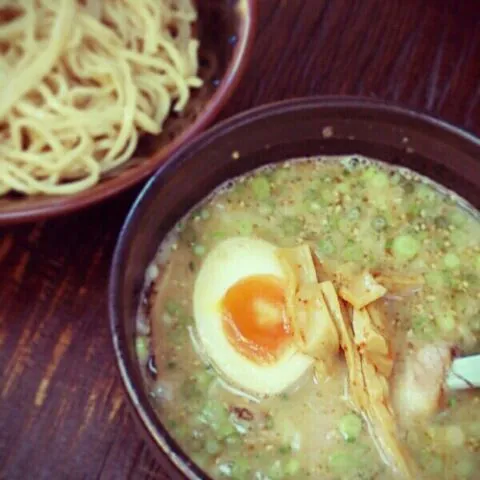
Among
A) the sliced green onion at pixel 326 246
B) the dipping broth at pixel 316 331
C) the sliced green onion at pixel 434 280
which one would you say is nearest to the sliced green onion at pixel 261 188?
the dipping broth at pixel 316 331

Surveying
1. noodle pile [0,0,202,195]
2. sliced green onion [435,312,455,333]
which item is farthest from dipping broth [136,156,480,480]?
noodle pile [0,0,202,195]

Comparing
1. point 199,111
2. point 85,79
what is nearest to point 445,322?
point 199,111

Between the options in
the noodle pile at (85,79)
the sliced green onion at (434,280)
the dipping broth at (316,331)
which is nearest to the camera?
the dipping broth at (316,331)

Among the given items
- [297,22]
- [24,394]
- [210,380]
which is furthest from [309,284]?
[297,22]

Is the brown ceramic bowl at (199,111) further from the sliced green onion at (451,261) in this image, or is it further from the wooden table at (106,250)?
the sliced green onion at (451,261)

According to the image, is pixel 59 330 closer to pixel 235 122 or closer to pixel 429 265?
pixel 235 122

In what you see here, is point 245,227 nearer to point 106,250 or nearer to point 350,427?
point 106,250
